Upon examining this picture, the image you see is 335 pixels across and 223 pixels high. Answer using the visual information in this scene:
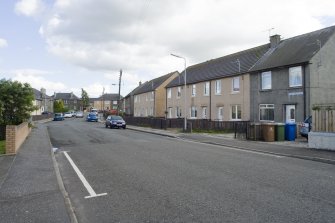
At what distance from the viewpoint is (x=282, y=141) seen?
773 inches

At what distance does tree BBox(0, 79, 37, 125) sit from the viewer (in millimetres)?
19781

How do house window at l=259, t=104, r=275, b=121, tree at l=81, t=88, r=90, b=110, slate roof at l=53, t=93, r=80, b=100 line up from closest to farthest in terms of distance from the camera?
house window at l=259, t=104, r=275, b=121 → tree at l=81, t=88, r=90, b=110 → slate roof at l=53, t=93, r=80, b=100

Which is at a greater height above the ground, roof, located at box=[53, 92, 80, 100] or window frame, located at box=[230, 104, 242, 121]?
roof, located at box=[53, 92, 80, 100]

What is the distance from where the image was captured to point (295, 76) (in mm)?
24938

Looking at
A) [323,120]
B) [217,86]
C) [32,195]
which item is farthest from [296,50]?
[32,195]

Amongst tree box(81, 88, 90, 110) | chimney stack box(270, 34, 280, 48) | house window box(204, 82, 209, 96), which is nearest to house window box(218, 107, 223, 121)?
house window box(204, 82, 209, 96)

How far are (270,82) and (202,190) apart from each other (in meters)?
22.0

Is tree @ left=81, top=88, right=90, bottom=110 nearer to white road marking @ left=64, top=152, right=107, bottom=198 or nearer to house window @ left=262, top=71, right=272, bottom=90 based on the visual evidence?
house window @ left=262, top=71, right=272, bottom=90

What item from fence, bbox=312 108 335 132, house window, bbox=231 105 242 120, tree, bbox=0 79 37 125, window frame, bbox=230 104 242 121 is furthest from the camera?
house window, bbox=231 105 242 120

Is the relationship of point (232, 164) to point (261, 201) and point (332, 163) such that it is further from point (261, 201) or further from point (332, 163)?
point (261, 201)

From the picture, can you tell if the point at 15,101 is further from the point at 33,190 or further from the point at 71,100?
the point at 71,100

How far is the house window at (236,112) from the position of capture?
3160 centimetres

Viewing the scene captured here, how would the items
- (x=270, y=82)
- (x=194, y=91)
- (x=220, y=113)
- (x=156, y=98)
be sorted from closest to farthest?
(x=270, y=82), (x=220, y=113), (x=194, y=91), (x=156, y=98)

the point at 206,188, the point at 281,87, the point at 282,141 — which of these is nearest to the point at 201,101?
the point at 281,87
